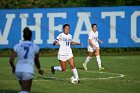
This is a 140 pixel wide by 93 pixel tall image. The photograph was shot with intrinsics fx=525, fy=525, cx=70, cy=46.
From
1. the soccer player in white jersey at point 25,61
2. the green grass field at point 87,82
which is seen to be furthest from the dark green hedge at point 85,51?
the soccer player in white jersey at point 25,61

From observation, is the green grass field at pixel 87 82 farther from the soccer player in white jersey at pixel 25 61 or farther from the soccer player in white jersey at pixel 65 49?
the soccer player in white jersey at pixel 25 61

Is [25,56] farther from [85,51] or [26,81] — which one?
[85,51]

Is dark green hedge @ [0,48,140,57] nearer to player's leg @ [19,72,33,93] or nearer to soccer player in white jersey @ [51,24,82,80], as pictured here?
soccer player in white jersey @ [51,24,82,80]

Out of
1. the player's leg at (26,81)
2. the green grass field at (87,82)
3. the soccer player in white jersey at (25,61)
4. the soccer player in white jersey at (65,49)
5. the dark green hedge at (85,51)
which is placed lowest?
the dark green hedge at (85,51)

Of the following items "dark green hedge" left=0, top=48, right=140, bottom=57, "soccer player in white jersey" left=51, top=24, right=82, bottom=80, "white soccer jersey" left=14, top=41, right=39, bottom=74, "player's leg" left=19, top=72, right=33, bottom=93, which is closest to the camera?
"player's leg" left=19, top=72, right=33, bottom=93

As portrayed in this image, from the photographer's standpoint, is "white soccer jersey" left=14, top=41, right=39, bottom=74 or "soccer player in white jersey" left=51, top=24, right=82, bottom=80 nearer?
"white soccer jersey" left=14, top=41, right=39, bottom=74

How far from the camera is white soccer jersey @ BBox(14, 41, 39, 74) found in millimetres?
12312

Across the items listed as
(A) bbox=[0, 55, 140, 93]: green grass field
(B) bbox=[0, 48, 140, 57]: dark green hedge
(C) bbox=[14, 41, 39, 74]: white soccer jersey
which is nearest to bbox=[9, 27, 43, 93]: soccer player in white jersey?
(C) bbox=[14, 41, 39, 74]: white soccer jersey

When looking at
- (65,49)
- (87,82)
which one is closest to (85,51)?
(65,49)

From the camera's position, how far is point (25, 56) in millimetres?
12375

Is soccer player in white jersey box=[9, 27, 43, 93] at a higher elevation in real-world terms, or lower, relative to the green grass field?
higher

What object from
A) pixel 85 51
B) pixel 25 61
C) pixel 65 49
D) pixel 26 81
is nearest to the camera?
pixel 26 81

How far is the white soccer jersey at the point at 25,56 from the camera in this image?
40.4 ft

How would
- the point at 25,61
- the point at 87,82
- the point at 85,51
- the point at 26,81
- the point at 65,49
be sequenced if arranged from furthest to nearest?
the point at 85,51 → the point at 65,49 → the point at 87,82 → the point at 25,61 → the point at 26,81
